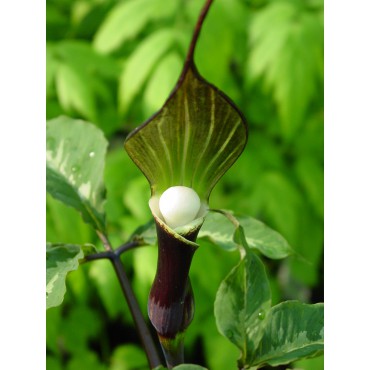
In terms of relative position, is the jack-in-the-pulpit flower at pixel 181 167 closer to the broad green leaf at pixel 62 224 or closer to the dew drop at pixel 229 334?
the dew drop at pixel 229 334

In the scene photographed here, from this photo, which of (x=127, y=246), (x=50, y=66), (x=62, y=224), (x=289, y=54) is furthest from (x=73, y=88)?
(x=127, y=246)

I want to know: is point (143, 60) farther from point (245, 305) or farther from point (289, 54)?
point (245, 305)

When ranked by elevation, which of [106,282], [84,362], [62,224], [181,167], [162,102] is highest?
[181,167]

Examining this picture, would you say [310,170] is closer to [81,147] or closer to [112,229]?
[112,229]

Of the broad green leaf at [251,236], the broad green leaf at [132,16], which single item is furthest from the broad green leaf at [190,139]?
the broad green leaf at [132,16]

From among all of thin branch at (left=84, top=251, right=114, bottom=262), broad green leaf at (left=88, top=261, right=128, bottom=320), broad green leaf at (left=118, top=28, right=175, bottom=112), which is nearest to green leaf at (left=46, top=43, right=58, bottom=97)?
broad green leaf at (left=118, top=28, right=175, bottom=112)
